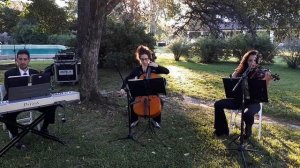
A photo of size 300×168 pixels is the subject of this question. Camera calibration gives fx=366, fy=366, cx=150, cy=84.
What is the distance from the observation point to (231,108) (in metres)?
6.42

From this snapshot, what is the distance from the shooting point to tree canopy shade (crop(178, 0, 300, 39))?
8070mm

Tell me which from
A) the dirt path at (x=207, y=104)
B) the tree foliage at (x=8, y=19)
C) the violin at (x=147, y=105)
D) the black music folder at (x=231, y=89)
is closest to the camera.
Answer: the black music folder at (x=231, y=89)

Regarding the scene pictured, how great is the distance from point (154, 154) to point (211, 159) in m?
0.86

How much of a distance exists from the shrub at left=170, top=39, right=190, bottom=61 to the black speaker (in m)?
12.4

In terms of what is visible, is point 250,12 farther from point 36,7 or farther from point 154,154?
point 36,7

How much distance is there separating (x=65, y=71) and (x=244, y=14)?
5921mm

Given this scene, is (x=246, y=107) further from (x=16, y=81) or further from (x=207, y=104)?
(x=16, y=81)

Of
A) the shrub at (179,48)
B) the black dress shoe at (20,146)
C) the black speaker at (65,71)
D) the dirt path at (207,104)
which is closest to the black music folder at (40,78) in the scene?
the black dress shoe at (20,146)

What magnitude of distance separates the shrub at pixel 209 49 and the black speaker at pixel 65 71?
12.2m

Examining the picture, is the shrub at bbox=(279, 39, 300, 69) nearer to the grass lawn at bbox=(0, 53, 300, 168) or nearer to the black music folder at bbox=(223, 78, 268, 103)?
the grass lawn at bbox=(0, 53, 300, 168)

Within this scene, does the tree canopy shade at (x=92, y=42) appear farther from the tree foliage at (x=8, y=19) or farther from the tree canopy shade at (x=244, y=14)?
the tree foliage at (x=8, y=19)

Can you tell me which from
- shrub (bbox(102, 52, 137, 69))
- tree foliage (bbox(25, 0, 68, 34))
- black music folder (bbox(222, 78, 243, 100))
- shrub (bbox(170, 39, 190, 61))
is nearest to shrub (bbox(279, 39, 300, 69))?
shrub (bbox(170, 39, 190, 61))

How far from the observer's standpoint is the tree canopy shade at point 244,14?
8070 millimetres

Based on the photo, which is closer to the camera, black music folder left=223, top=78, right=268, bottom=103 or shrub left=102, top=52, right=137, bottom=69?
black music folder left=223, top=78, right=268, bottom=103
